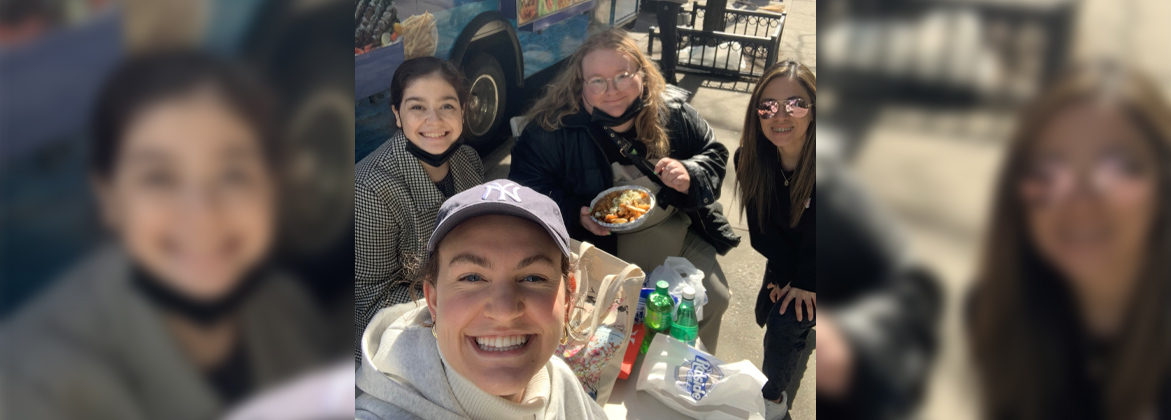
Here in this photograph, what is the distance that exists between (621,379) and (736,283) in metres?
1.96

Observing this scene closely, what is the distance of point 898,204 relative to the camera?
1.27 ft

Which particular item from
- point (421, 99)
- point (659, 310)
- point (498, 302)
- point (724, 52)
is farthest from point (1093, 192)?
point (724, 52)

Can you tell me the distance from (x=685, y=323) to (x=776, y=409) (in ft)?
3.10

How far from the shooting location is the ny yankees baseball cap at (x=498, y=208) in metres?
1.52

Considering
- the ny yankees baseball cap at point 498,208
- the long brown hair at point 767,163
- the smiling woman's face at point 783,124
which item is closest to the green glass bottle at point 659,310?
the long brown hair at point 767,163

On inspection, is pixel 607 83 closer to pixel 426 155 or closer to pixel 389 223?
pixel 426 155

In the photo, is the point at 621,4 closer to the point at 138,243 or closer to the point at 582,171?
the point at 582,171

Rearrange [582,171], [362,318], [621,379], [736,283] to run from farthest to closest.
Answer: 1. [736,283]
2. [582,171]
3. [362,318]
4. [621,379]

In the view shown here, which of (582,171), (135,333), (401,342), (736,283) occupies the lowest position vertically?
(736,283)

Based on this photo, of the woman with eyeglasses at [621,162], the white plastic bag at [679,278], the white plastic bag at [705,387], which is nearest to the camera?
the white plastic bag at [705,387]

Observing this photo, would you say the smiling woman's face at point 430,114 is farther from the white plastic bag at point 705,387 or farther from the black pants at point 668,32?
the black pants at point 668,32

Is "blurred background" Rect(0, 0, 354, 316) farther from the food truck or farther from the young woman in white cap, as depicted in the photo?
the food truck

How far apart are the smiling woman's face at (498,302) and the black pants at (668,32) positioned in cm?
469

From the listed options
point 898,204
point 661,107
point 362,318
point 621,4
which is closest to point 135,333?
point 898,204
